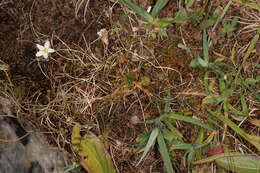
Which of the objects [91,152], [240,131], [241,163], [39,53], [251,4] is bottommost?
[241,163]

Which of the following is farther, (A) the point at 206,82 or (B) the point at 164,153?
(A) the point at 206,82

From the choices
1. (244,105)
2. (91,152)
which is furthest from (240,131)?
(91,152)

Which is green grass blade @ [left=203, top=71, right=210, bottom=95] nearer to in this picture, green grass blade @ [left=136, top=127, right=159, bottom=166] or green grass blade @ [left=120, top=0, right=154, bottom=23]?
green grass blade @ [left=136, top=127, right=159, bottom=166]

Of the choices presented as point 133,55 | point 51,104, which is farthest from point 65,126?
point 133,55

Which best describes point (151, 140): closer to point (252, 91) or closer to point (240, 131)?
point (240, 131)

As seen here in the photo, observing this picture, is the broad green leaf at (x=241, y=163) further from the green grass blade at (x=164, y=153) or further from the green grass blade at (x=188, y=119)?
the green grass blade at (x=164, y=153)

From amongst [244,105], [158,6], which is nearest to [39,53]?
[158,6]

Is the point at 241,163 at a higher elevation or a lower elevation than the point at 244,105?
lower

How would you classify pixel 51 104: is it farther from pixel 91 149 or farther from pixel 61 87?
pixel 91 149
